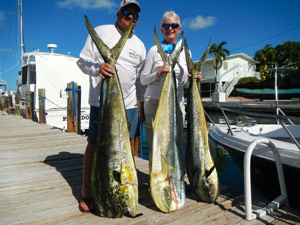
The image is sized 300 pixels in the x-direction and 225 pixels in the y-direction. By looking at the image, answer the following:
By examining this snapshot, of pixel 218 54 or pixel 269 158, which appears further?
pixel 218 54

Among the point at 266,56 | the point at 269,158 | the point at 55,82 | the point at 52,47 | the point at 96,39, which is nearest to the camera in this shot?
the point at 96,39

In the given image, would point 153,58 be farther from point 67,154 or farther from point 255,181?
point 67,154

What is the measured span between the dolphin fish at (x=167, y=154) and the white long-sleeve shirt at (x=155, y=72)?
7.1 inches

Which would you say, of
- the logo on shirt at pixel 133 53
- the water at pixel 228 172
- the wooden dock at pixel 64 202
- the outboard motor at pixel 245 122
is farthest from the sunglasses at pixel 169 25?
the outboard motor at pixel 245 122

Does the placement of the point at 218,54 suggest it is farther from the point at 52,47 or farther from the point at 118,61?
the point at 118,61

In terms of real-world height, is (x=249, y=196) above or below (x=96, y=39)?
below

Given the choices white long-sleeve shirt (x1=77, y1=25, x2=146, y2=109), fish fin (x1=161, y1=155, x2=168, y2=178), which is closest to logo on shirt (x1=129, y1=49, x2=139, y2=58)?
white long-sleeve shirt (x1=77, y1=25, x2=146, y2=109)

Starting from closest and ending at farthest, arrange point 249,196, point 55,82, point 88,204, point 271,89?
1. point 249,196
2. point 88,204
3. point 271,89
4. point 55,82

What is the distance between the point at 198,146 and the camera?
2.18 meters

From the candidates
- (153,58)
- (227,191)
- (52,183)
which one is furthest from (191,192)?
(52,183)

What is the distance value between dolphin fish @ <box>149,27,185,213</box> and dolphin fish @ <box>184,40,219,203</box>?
15 cm

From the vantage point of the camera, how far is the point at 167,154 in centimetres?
201

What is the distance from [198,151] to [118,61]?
1.03m

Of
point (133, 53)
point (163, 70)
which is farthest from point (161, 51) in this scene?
point (133, 53)
